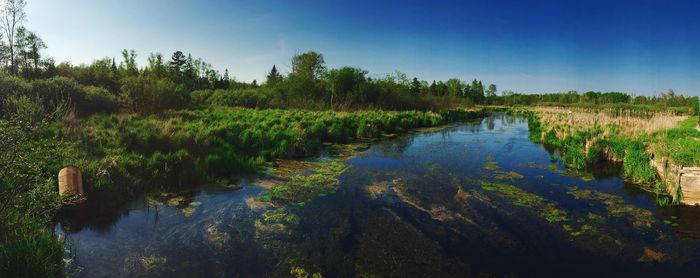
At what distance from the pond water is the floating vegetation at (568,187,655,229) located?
0.09 ft

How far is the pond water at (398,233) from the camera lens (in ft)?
17.9

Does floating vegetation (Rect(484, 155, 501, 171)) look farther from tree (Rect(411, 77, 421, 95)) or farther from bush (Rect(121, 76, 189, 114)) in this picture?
tree (Rect(411, 77, 421, 95))

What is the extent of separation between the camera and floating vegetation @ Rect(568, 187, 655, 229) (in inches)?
300

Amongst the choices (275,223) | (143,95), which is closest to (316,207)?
(275,223)

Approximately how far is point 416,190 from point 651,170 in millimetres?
7401

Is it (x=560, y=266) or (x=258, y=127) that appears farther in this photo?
(x=258, y=127)

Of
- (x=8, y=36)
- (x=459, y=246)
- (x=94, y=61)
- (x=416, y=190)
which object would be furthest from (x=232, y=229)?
(x=8, y=36)

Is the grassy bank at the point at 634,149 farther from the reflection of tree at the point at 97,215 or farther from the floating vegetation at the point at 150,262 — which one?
the reflection of tree at the point at 97,215

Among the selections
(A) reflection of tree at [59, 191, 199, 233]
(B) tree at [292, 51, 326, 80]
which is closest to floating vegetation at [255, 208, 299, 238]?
(A) reflection of tree at [59, 191, 199, 233]

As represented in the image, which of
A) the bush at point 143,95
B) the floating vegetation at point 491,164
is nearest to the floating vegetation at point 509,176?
the floating vegetation at point 491,164

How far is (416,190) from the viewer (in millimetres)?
9773

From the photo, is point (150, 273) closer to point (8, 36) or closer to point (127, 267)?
point (127, 267)

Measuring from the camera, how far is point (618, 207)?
28.2 feet

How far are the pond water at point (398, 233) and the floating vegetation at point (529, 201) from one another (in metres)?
0.03
